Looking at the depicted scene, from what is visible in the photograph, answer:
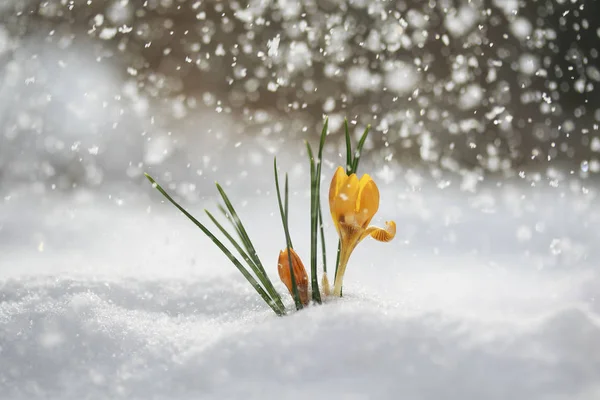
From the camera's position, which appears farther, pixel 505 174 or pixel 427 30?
pixel 505 174

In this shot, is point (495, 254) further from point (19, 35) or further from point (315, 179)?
point (19, 35)

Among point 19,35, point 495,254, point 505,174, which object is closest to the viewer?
point 495,254

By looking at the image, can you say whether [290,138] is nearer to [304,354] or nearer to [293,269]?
[293,269]

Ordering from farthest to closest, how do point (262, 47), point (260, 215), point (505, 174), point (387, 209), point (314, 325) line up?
point (505, 174), point (262, 47), point (387, 209), point (260, 215), point (314, 325)

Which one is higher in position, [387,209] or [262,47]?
[262,47]

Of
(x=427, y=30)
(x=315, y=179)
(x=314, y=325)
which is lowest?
(x=314, y=325)

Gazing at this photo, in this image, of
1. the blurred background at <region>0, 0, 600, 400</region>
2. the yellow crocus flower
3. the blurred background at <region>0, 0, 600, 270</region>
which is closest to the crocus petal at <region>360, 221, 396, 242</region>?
the yellow crocus flower

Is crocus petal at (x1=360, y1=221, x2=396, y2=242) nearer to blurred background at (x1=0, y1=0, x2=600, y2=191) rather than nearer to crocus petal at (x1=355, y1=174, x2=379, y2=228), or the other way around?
crocus petal at (x1=355, y1=174, x2=379, y2=228)

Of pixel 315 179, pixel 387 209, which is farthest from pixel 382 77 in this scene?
pixel 315 179
